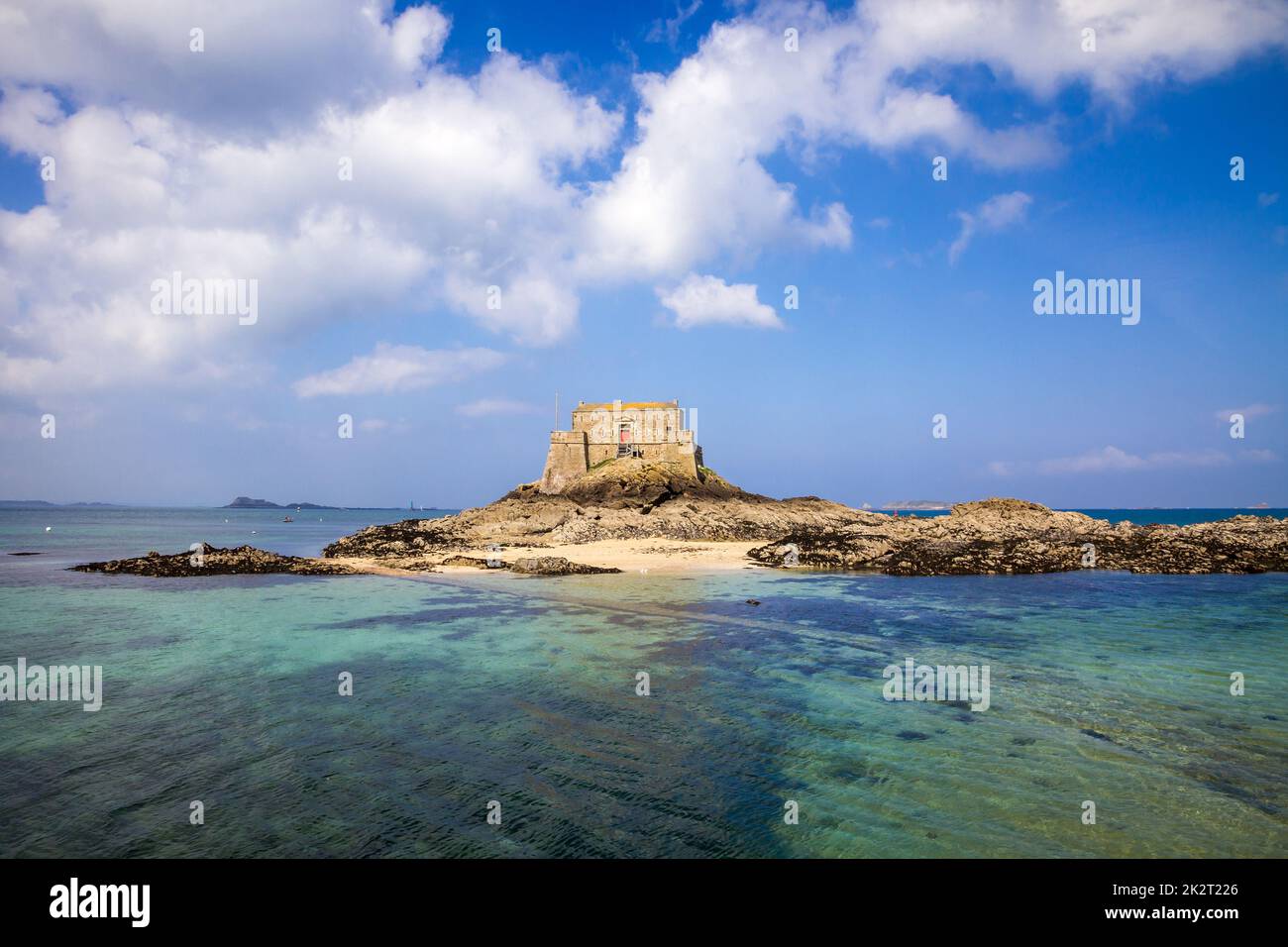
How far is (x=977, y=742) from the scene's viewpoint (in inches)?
301

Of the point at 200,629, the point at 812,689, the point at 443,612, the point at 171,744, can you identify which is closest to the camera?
the point at 171,744

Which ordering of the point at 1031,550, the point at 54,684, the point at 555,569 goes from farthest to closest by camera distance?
the point at 1031,550 < the point at 555,569 < the point at 54,684

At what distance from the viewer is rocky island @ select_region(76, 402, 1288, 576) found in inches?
1075

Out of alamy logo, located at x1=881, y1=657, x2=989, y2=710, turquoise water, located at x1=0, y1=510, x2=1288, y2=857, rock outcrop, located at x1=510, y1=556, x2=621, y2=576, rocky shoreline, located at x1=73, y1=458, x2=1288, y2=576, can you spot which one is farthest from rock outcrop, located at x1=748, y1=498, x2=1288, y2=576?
alamy logo, located at x1=881, y1=657, x2=989, y2=710

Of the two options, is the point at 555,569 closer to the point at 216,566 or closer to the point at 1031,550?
the point at 216,566

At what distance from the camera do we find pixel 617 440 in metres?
70.8

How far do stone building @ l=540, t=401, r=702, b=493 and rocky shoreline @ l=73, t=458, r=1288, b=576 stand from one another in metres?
6.26

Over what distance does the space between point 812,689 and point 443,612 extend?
36.5ft

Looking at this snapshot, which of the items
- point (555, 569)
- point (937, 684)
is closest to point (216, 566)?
point (555, 569)
